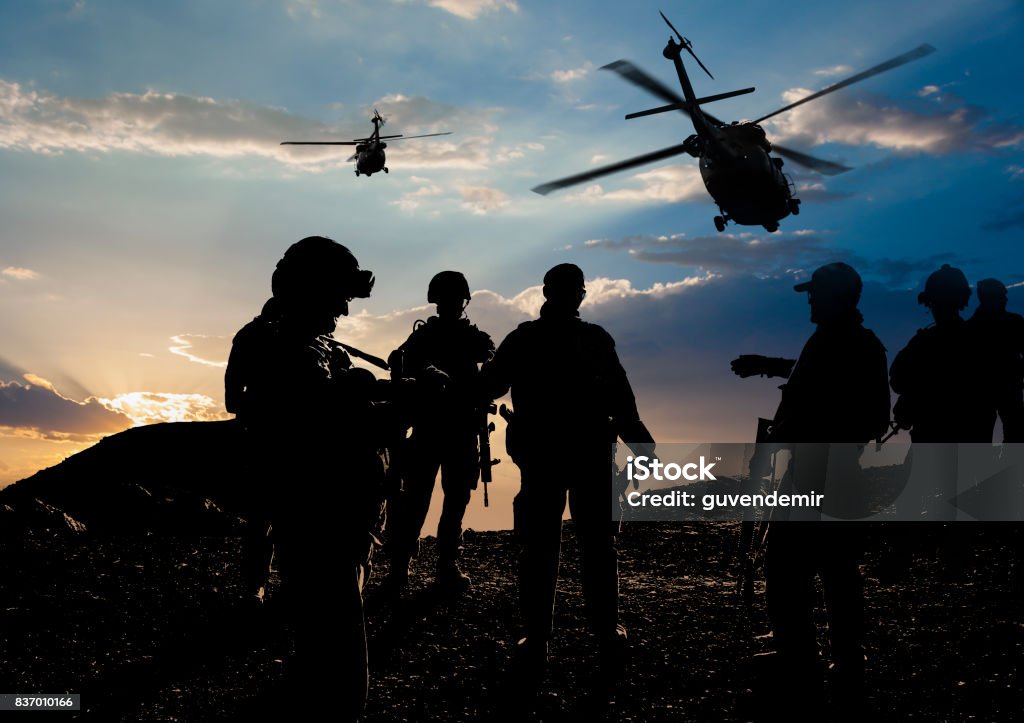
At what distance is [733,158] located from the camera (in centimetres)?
2925

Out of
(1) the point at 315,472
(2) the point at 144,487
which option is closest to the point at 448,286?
(1) the point at 315,472

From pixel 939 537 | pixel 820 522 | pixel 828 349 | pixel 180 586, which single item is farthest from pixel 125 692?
pixel 939 537

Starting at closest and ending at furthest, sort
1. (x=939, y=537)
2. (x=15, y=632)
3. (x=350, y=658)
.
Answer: (x=350, y=658), (x=15, y=632), (x=939, y=537)

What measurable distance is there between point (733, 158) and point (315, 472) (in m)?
28.6

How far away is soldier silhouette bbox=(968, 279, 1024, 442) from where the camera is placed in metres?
7.93

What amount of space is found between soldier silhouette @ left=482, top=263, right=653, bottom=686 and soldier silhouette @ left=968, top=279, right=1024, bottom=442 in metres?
4.68

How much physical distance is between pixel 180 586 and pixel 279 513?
5444 millimetres

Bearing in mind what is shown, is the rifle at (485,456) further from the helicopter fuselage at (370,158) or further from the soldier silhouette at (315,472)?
the helicopter fuselage at (370,158)

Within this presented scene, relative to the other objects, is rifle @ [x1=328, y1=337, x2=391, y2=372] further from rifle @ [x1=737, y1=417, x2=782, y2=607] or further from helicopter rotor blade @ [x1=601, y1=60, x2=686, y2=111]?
helicopter rotor blade @ [x1=601, y1=60, x2=686, y2=111]

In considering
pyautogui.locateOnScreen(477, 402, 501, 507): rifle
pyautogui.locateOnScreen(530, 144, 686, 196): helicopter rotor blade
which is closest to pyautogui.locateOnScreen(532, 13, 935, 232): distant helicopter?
pyautogui.locateOnScreen(530, 144, 686, 196): helicopter rotor blade

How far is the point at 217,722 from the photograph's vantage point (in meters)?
4.84

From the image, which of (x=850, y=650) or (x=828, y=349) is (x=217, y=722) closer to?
(x=850, y=650)

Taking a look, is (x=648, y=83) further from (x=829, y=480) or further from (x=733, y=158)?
(x=829, y=480)

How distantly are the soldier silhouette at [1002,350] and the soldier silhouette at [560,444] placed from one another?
468cm
